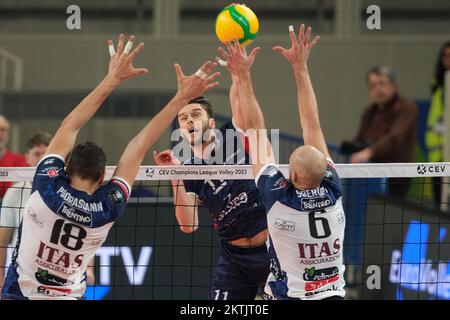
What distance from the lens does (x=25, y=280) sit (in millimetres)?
6234

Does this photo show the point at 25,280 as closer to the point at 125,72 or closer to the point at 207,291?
the point at 125,72

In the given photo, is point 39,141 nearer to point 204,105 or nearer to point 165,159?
point 204,105

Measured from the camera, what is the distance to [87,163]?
20.2ft

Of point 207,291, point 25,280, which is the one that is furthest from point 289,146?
point 25,280

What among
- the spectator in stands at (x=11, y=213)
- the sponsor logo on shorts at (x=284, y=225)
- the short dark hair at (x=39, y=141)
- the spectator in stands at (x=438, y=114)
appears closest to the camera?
the sponsor logo on shorts at (x=284, y=225)

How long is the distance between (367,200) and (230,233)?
130 inches

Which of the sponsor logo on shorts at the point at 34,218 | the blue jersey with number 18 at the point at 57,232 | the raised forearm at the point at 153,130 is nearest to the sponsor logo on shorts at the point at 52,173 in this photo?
the blue jersey with number 18 at the point at 57,232

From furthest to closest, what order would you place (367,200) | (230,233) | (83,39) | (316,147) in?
(83,39), (367,200), (230,233), (316,147)

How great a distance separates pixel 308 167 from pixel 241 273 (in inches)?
65.1

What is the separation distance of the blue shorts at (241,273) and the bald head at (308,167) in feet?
4.45

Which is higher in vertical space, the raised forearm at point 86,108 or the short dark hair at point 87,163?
the raised forearm at point 86,108

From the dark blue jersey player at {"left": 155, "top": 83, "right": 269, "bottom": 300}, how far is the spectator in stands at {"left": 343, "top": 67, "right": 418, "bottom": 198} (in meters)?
3.26

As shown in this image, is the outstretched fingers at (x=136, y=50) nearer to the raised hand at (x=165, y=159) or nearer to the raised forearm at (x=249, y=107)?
the raised forearm at (x=249, y=107)

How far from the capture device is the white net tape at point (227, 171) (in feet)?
24.5
